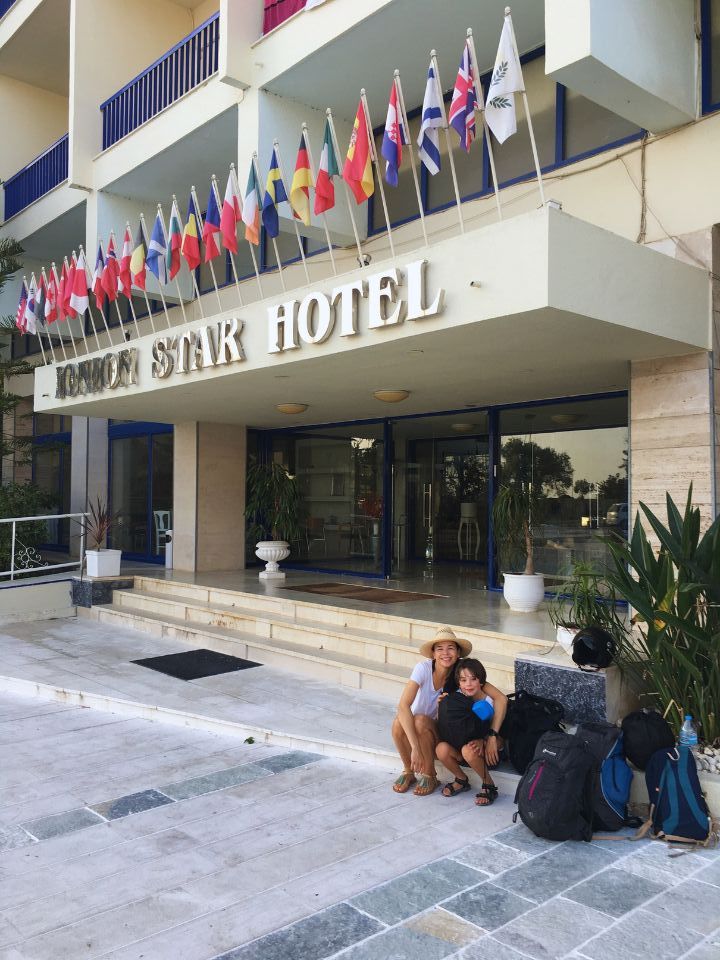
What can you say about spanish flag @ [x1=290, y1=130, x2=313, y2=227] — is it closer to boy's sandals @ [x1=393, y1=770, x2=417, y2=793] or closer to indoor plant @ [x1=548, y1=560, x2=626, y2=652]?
indoor plant @ [x1=548, y1=560, x2=626, y2=652]

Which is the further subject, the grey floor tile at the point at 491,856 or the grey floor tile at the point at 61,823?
the grey floor tile at the point at 61,823

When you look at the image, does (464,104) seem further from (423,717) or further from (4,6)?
(4,6)

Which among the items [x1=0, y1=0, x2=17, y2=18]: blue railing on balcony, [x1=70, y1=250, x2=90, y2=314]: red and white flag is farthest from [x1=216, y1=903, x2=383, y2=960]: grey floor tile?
[x1=0, y1=0, x2=17, y2=18]: blue railing on balcony

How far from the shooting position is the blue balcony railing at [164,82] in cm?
1086

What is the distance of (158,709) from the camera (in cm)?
682

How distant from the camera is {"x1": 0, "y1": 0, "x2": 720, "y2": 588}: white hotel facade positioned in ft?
20.5

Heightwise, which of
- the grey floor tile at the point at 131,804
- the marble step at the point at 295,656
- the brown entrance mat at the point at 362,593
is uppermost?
the brown entrance mat at the point at 362,593

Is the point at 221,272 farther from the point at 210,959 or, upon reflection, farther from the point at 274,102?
the point at 210,959

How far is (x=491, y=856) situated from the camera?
4.19 m

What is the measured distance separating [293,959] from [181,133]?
10.5 m

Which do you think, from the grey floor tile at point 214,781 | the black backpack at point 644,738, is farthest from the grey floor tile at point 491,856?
the grey floor tile at point 214,781

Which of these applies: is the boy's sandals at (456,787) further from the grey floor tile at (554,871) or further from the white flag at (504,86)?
the white flag at (504,86)

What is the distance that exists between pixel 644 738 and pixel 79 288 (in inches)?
395

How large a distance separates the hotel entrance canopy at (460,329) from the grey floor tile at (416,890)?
11.8 feet
